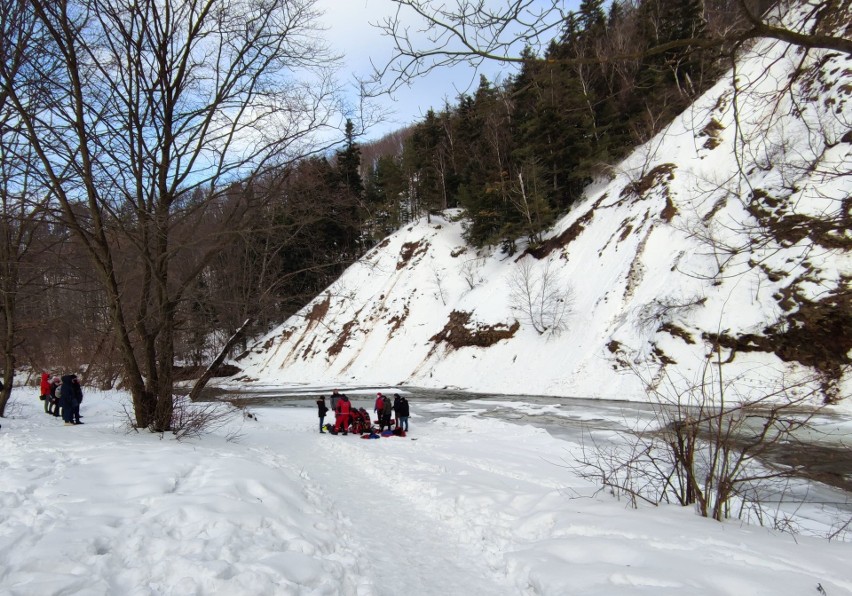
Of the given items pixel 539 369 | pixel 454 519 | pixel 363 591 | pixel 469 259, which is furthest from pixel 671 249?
pixel 363 591

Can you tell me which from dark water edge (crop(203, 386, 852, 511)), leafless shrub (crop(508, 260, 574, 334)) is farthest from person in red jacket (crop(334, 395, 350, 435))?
leafless shrub (crop(508, 260, 574, 334))

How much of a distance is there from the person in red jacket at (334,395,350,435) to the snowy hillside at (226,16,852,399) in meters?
2.84

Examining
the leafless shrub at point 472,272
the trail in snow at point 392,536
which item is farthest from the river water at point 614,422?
the leafless shrub at point 472,272

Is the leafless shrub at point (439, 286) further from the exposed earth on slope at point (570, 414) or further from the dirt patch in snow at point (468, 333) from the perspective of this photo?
the exposed earth on slope at point (570, 414)

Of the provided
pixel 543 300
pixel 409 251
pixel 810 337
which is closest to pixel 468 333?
pixel 543 300

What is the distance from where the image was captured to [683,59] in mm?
3018

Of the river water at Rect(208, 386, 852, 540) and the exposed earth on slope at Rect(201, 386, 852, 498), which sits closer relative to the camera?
the river water at Rect(208, 386, 852, 540)

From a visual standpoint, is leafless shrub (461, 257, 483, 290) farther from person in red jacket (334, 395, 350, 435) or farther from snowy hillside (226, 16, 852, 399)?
person in red jacket (334, 395, 350, 435)

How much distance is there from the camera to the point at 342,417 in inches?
500

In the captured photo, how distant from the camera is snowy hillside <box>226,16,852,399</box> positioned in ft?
52.9

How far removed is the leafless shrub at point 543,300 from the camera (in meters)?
26.8

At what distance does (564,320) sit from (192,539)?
25.1 m

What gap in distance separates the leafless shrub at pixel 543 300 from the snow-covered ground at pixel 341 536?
814 inches

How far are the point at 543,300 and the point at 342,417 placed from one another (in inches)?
692
